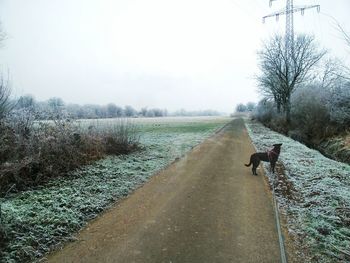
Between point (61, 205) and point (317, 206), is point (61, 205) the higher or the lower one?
the higher one

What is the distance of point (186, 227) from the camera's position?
5.79 m

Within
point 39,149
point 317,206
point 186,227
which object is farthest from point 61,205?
point 317,206

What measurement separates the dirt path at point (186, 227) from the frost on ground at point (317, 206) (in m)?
0.56

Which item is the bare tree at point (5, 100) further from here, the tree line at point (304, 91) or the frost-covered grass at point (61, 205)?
the tree line at point (304, 91)

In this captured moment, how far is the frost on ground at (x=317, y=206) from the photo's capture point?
16.4 ft

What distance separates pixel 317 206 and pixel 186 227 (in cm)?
377

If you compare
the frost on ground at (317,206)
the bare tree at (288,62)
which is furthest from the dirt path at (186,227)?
the bare tree at (288,62)

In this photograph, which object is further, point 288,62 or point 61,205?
point 288,62

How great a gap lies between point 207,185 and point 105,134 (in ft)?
25.1

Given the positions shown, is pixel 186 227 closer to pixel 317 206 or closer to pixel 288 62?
pixel 317 206

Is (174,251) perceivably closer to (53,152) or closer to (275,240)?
(275,240)

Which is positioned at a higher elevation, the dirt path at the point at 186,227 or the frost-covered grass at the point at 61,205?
the frost-covered grass at the point at 61,205

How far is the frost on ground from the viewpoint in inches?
197

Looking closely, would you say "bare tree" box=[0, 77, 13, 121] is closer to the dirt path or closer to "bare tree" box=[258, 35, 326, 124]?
the dirt path
